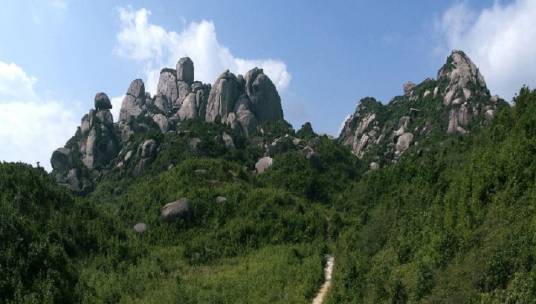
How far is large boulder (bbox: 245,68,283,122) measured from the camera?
13712cm

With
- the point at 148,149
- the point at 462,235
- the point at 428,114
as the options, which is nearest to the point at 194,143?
the point at 148,149

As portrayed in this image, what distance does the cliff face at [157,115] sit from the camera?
383ft

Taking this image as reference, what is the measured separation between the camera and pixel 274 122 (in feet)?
438

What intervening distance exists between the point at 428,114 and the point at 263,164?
138 ft

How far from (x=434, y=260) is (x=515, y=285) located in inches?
387

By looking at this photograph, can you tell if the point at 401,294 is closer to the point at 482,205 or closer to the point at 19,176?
the point at 482,205

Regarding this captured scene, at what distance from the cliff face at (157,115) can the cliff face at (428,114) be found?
25.0m

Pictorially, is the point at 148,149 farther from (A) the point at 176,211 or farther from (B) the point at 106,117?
(A) the point at 176,211

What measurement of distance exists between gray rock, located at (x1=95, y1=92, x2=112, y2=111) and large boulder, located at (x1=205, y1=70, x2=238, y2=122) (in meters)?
24.7

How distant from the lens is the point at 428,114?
405 feet

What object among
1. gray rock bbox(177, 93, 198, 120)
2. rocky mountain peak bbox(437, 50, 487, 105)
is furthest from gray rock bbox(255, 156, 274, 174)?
rocky mountain peak bbox(437, 50, 487, 105)

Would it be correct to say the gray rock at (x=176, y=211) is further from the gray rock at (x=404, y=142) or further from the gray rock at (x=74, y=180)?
the gray rock at (x=404, y=142)

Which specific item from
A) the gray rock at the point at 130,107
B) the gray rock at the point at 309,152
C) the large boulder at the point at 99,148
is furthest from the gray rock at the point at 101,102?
the gray rock at the point at 309,152

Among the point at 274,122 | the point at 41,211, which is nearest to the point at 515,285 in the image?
the point at 41,211
